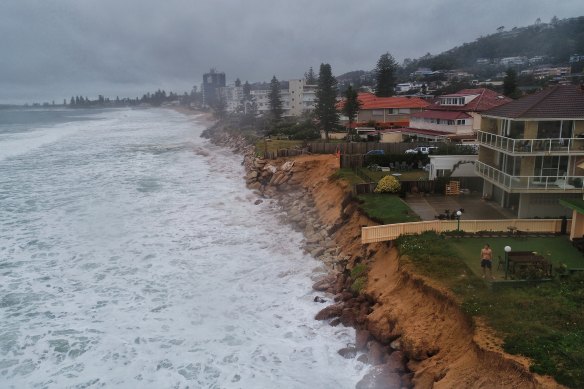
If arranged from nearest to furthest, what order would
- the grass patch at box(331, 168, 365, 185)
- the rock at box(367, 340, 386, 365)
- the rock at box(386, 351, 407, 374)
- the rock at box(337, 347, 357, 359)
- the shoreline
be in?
the shoreline, the rock at box(386, 351, 407, 374), the rock at box(367, 340, 386, 365), the rock at box(337, 347, 357, 359), the grass patch at box(331, 168, 365, 185)

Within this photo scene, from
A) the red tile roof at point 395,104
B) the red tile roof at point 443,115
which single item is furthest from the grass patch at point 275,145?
→ the red tile roof at point 443,115

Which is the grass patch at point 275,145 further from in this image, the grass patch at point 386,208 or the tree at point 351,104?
the grass patch at point 386,208

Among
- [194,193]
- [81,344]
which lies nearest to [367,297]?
[81,344]

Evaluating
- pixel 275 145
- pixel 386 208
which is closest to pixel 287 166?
pixel 275 145

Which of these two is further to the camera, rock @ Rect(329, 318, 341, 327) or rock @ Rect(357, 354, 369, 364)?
rock @ Rect(329, 318, 341, 327)

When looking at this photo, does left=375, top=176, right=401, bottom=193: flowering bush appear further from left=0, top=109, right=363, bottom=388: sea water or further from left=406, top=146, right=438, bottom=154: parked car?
left=406, top=146, right=438, bottom=154: parked car

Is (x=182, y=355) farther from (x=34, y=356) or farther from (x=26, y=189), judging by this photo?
(x=26, y=189)

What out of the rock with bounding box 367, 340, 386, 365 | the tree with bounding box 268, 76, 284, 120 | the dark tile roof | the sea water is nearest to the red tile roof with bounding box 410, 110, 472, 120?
the dark tile roof
